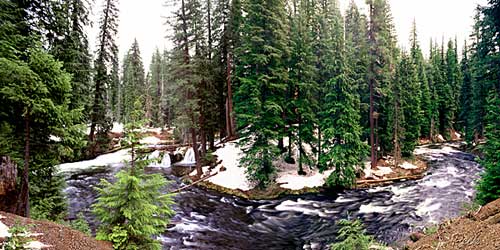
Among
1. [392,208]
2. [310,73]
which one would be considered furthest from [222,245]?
[310,73]

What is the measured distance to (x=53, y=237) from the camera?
712 centimetres

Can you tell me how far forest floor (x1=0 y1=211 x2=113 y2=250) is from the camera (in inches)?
261

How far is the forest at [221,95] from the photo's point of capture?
8125mm

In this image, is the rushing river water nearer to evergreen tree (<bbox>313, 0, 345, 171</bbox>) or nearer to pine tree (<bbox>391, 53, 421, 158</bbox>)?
evergreen tree (<bbox>313, 0, 345, 171</bbox>)

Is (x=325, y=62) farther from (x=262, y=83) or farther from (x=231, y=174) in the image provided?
(x=231, y=174)

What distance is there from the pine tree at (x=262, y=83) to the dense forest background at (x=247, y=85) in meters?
0.08

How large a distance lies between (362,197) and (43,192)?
15.4 metres

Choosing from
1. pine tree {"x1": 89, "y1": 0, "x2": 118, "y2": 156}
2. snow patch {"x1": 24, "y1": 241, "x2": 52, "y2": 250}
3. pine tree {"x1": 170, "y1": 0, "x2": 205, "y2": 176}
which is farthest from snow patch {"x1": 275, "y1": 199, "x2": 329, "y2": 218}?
pine tree {"x1": 89, "y1": 0, "x2": 118, "y2": 156}

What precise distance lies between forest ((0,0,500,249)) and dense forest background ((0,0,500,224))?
7 centimetres

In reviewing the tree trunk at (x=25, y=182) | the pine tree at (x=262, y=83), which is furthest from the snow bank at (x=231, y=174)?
the tree trunk at (x=25, y=182)

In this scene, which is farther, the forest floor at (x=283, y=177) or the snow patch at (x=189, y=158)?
the snow patch at (x=189, y=158)

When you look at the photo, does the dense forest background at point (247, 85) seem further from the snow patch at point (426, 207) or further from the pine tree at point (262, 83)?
the snow patch at point (426, 207)

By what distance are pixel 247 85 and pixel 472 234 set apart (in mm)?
15286

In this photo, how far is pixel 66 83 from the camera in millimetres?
8711
